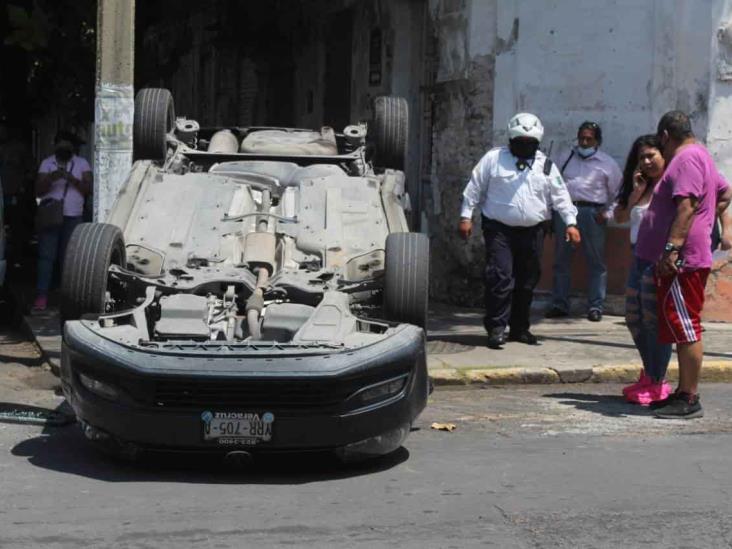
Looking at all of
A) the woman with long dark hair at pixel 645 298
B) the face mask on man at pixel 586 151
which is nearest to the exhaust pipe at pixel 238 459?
the woman with long dark hair at pixel 645 298

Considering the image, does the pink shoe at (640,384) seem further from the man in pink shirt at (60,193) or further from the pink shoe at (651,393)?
the man in pink shirt at (60,193)

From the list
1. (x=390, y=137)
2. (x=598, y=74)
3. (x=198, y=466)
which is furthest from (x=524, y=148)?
(x=198, y=466)

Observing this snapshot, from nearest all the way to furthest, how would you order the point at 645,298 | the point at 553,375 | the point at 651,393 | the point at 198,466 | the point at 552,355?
the point at 198,466, the point at 645,298, the point at 651,393, the point at 553,375, the point at 552,355

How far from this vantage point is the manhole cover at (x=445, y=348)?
10.7 meters

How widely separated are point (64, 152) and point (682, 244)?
6.91 meters

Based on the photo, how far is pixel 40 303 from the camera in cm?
1283

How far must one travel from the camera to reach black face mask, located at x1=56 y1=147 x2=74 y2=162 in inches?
523

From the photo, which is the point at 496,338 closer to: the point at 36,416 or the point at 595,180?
the point at 595,180

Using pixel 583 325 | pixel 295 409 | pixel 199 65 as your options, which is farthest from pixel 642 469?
pixel 199 65

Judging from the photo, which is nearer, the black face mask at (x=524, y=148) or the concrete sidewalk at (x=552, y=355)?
the concrete sidewalk at (x=552, y=355)

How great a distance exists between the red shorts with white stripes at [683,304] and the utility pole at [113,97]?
422cm

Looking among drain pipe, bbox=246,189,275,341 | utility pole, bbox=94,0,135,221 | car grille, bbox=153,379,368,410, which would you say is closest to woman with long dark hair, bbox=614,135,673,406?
drain pipe, bbox=246,189,275,341

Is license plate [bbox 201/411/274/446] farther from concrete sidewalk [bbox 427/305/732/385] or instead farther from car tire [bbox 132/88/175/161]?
car tire [bbox 132/88/175/161]

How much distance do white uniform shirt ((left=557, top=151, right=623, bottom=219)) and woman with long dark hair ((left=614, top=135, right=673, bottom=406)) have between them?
3.09 meters
